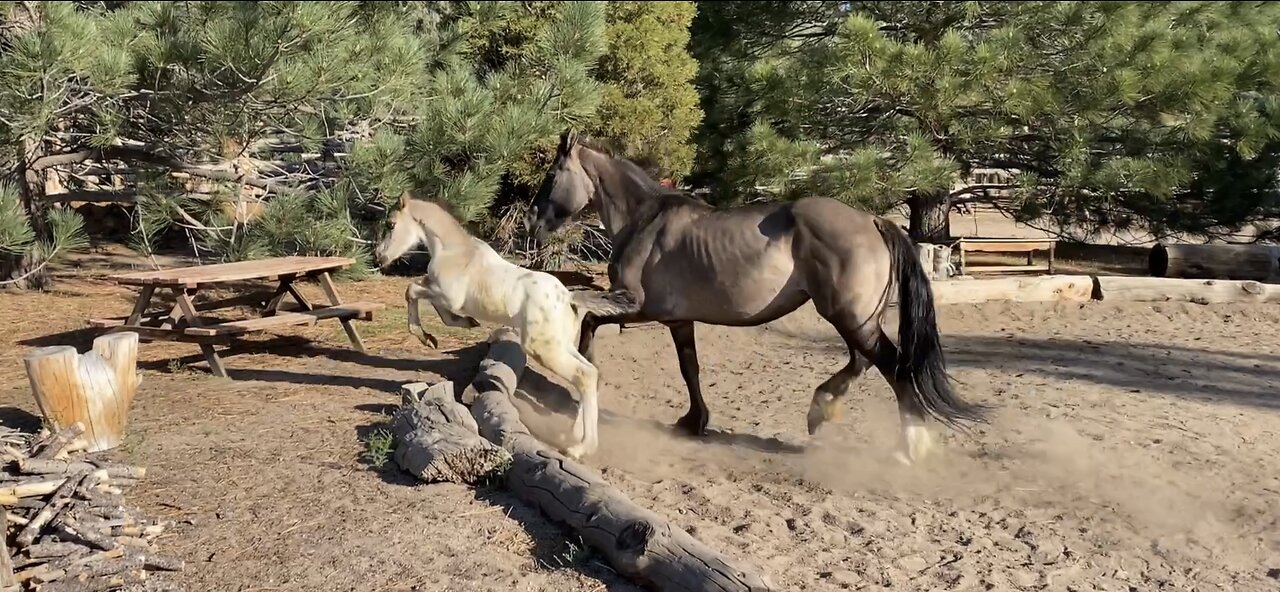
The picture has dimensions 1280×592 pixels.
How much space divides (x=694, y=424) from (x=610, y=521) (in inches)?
81.2

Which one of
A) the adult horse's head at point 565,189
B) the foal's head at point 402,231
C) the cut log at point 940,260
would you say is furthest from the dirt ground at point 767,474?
the cut log at point 940,260

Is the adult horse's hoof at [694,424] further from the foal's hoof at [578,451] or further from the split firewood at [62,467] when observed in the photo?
the split firewood at [62,467]

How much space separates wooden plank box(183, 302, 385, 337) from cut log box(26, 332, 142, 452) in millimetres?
1415

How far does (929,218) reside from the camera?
42.3 feet

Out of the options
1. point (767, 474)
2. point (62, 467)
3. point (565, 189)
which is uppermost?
point (565, 189)

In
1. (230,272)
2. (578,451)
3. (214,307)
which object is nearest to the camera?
(578,451)

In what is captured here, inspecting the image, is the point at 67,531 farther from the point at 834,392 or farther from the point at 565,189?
the point at 834,392

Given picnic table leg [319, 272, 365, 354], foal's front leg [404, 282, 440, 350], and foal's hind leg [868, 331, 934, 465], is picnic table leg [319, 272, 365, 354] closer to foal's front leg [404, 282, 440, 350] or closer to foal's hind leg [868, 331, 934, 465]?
foal's front leg [404, 282, 440, 350]

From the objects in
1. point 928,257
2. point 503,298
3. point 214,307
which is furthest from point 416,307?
point 928,257

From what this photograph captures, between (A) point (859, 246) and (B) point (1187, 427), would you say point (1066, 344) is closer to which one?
(B) point (1187, 427)

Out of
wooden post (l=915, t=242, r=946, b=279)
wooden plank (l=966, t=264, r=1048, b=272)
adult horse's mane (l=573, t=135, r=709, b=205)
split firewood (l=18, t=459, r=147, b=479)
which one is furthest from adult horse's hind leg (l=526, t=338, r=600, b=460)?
wooden plank (l=966, t=264, r=1048, b=272)

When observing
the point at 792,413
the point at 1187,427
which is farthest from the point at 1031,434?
the point at 792,413

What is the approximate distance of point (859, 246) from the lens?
5266 millimetres

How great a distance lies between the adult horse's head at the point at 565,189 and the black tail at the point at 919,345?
1822 millimetres
